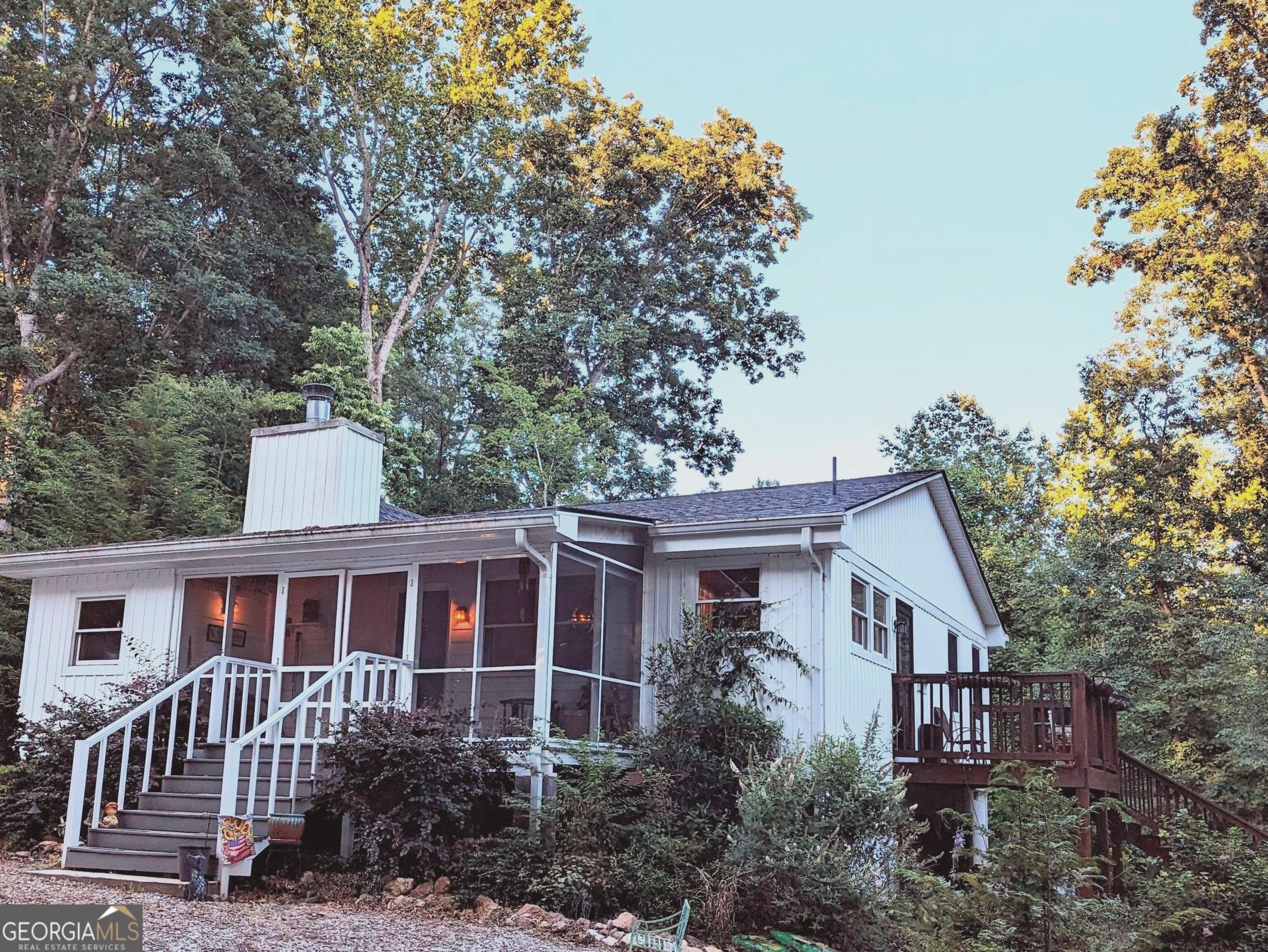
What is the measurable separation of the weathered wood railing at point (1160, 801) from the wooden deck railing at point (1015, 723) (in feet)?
2.54

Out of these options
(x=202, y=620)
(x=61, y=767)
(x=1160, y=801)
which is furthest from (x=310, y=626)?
(x=1160, y=801)

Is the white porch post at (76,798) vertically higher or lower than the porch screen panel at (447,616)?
lower

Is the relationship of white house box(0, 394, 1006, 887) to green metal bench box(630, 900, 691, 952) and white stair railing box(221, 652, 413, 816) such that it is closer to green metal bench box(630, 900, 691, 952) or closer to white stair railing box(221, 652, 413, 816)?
white stair railing box(221, 652, 413, 816)

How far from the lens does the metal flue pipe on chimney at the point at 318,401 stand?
13180 mm

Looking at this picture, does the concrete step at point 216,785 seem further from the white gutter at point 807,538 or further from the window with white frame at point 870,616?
the window with white frame at point 870,616

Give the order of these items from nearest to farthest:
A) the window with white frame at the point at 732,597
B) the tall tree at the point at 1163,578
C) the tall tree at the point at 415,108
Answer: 1. the window with white frame at the point at 732,597
2. the tall tree at the point at 1163,578
3. the tall tree at the point at 415,108

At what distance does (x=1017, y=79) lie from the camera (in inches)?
1046

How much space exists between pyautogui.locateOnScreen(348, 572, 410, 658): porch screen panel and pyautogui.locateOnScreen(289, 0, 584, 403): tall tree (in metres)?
16.5

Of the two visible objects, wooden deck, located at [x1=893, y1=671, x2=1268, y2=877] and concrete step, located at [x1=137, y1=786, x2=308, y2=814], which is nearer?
concrete step, located at [x1=137, y1=786, x2=308, y2=814]

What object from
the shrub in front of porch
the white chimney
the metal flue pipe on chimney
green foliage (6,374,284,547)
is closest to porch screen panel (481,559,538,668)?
the shrub in front of porch

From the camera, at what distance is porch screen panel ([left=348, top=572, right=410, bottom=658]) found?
1145 centimetres

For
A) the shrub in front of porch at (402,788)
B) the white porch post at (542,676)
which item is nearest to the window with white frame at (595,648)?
the white porch post at (542,676)

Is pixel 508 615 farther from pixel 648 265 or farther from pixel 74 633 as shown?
pixel 648 265

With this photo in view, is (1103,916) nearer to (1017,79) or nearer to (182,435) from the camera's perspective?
(182,435)
